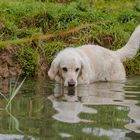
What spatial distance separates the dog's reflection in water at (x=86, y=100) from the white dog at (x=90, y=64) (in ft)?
0.84

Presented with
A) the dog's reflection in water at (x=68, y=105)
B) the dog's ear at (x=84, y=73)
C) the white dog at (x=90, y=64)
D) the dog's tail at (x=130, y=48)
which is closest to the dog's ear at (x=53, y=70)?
the white dog at (x=90, y=64)

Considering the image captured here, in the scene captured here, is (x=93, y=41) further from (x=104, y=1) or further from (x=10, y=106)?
(x=10, y=106)

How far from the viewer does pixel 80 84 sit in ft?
35.8

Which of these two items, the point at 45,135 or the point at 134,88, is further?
the point at 134,88

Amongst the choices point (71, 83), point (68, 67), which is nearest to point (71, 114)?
point (71, 83)

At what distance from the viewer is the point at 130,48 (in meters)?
12.3

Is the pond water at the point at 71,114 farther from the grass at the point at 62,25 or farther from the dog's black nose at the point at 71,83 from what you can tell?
the grass at the point at 62,25

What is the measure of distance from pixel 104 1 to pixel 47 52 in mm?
4916

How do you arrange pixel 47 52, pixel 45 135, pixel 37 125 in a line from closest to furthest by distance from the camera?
pixel 45 135 < pixel 37 125 < pixel 47 52

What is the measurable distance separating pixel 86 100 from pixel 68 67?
227cm

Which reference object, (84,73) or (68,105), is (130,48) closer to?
(84,73)

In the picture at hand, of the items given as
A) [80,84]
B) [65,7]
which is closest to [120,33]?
[65,7]

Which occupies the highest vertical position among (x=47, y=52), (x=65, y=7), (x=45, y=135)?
(x=65, y=7)

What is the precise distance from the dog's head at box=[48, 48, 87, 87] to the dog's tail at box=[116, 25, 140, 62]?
143 cm
